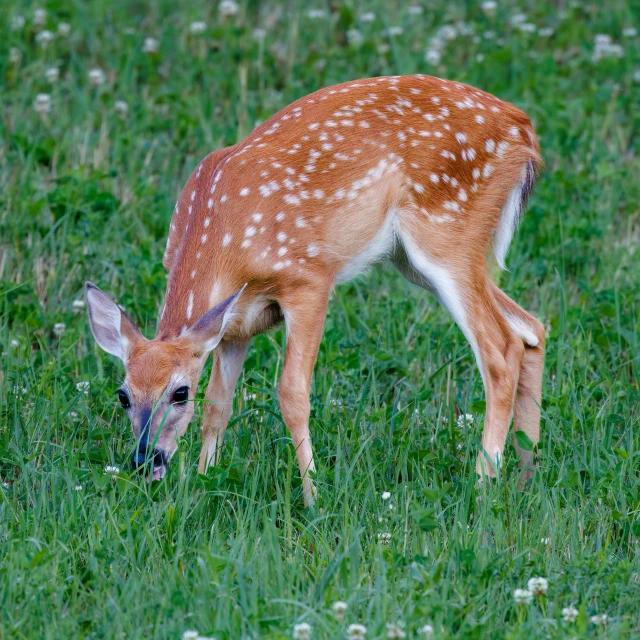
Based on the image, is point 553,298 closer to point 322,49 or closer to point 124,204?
point 124,204

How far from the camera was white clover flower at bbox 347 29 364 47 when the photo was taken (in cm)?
972

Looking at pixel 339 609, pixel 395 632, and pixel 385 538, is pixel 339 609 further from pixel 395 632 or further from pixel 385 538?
pixel 385 538

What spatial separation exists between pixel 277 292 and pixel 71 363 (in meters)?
1.37

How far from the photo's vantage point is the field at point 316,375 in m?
4.09

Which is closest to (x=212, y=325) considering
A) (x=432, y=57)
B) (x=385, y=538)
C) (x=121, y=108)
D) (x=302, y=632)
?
(x=385, y=538)

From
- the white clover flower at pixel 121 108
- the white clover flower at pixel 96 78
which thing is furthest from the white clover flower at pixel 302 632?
the white clover flower at pixel 96 78

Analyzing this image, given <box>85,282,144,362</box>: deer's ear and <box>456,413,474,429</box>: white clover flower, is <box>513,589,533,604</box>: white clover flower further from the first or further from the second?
<box>85,282,144,362</box>: deer's ear

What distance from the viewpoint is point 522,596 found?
156 inches

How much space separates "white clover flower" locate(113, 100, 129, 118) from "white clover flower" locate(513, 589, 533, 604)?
5.61 m

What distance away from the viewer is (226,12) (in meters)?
10.1

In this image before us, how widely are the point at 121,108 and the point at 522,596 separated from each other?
5648 millimetres

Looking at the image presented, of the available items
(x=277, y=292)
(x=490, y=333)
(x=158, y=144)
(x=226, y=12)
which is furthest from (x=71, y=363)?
(x=226, y=12)

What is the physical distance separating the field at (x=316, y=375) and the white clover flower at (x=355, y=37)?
4cm

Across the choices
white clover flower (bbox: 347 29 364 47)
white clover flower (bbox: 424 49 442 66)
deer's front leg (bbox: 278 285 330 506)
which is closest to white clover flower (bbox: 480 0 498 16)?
white clover flower (bbox: 424 49 442 66)
